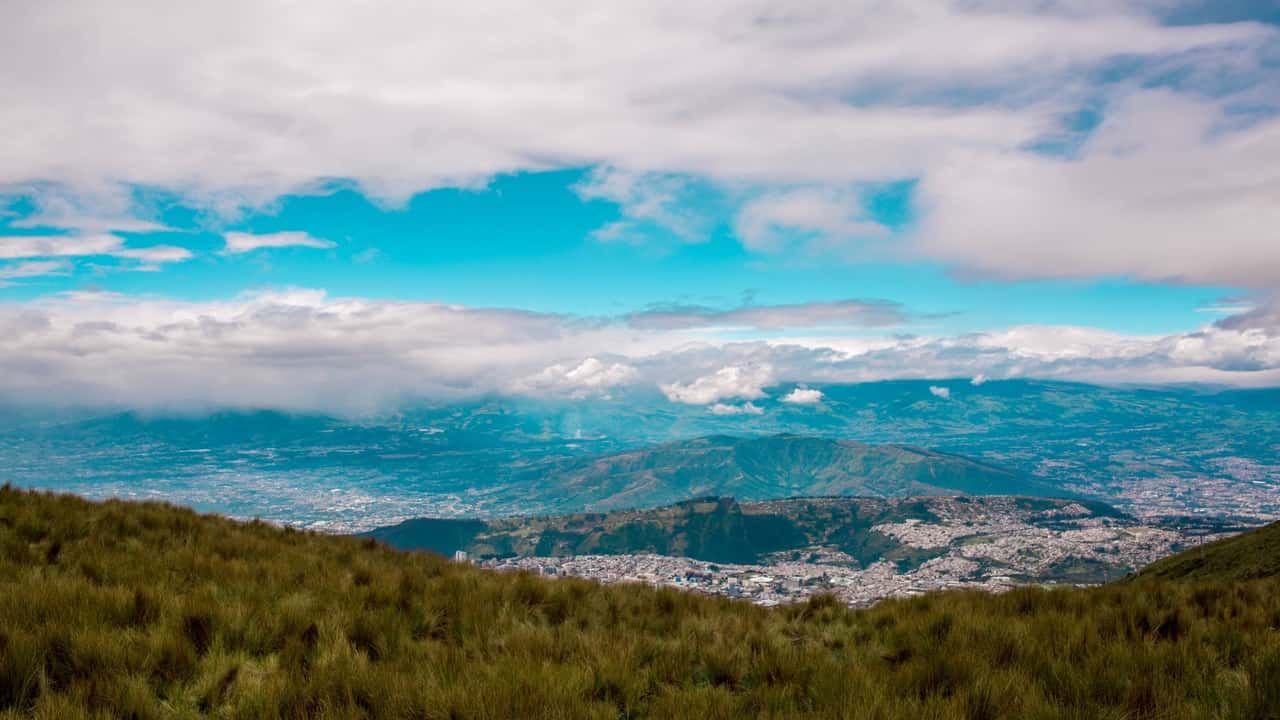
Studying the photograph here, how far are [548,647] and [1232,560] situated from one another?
57.9 ft

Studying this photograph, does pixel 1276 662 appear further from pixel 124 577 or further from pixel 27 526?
pixel 27 526

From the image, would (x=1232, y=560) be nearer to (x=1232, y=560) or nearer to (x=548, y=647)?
(x=1232, y=560)

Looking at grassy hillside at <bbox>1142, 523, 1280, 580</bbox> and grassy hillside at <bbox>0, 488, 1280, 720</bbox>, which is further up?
grassy hillside at <bbox>0, 488, 1280, 720</bbox>

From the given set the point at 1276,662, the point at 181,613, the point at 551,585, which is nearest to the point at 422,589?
the point at 551,585

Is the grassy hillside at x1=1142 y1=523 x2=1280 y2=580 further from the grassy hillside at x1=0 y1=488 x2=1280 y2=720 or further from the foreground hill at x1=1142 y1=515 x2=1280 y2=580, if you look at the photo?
the grassy hillside at x1=0 y1=488 x2=1280 y2=720

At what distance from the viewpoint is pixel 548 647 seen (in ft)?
20.7

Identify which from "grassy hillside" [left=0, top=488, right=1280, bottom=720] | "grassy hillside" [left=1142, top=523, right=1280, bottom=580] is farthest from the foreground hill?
"grassy hillside" [left=0, top=488, right=1280, bottom=720]

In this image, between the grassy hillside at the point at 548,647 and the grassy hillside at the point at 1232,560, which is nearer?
the grassy hillside at the point at 548,647

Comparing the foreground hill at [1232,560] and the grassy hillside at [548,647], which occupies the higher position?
the grassy hillside at [548,647]

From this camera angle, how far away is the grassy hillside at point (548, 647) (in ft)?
15.2

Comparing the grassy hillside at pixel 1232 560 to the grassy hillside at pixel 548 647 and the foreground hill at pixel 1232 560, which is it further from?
the grassy hillside at pixel 548 647

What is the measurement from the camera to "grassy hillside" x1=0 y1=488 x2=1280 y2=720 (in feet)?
15.2

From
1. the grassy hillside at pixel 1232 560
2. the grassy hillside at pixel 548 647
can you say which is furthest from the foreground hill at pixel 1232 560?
the grassy hillside at pixel 548 647

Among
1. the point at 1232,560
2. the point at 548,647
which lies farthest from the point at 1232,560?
the point at 548,647
